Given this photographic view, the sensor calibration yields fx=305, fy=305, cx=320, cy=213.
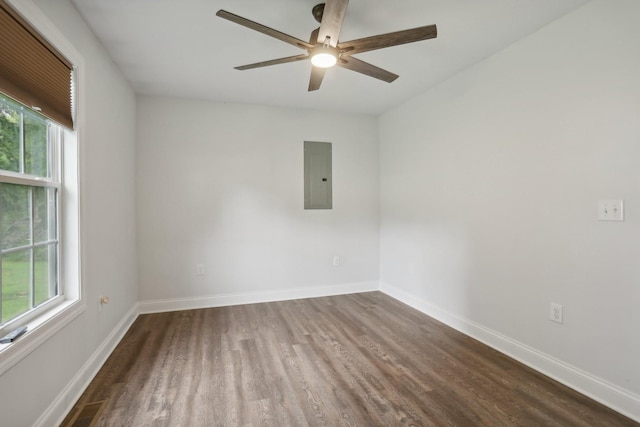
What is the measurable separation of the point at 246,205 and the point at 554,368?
10.4 ft

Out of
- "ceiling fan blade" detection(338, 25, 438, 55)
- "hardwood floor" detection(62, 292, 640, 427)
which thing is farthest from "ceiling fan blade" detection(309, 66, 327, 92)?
"hardwood floor" detection(62, 292, 640, 427)

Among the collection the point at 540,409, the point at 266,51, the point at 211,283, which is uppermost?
the point at 266,51

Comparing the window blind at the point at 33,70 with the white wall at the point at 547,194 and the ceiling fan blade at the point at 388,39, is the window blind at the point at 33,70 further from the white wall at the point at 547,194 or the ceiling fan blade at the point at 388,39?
the white wall at the point at 547,194

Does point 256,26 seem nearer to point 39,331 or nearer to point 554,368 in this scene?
point 39,331

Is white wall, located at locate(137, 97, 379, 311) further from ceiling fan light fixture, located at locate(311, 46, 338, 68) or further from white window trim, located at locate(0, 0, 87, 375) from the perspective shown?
ceiling fan light fixture, located at locate(311, 46, 338, 68)

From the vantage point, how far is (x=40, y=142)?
1.71m

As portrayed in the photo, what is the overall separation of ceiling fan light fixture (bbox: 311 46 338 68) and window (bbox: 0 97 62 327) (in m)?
1.54

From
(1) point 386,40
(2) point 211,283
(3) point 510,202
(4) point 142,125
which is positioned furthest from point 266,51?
(2) point 211,283

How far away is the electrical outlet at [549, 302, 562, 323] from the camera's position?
2.07m

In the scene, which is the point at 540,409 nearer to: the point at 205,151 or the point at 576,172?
the point at 576,172

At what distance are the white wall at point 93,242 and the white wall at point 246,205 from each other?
280 mm

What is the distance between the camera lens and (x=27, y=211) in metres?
1.59

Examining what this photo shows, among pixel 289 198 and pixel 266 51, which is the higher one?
pixel 266 51

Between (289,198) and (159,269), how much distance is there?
5.53 feet
